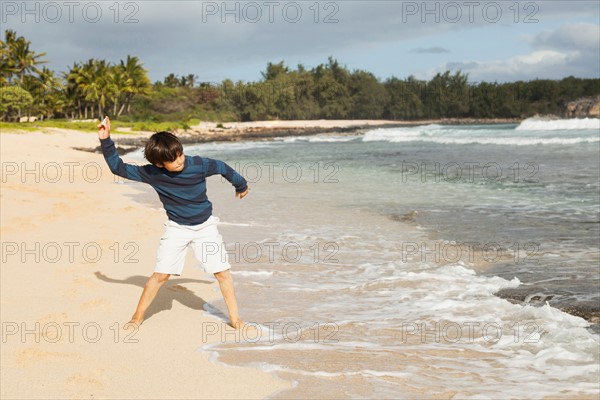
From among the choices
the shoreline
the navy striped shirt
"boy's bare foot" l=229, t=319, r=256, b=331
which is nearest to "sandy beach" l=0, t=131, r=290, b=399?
"boy's bare foot" l=229, t=319, r=256, b=331

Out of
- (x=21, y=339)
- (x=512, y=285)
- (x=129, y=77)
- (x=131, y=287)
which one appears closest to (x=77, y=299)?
(x=131, y=287)

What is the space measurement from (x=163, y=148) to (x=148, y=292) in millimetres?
1189

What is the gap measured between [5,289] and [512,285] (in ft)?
15.3

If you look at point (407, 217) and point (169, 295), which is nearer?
point (169, 295)

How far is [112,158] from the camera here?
406 centimetres

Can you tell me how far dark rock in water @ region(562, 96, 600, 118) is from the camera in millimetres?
76675

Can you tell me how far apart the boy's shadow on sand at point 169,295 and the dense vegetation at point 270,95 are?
50.7m

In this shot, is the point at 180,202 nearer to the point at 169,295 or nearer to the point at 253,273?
the point at 169,295

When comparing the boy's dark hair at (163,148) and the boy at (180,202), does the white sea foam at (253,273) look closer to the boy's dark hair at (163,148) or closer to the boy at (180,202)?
the boy at (180,202)

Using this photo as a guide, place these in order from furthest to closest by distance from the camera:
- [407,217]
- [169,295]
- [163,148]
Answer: [407,217] → [169,295] → [163,148]

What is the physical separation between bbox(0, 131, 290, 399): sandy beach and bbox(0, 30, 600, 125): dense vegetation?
4834cm

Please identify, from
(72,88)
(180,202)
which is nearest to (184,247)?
(180,202)

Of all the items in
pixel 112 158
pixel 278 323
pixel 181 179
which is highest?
pixel 112 158

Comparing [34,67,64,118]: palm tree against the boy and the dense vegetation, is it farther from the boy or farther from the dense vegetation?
the boy
